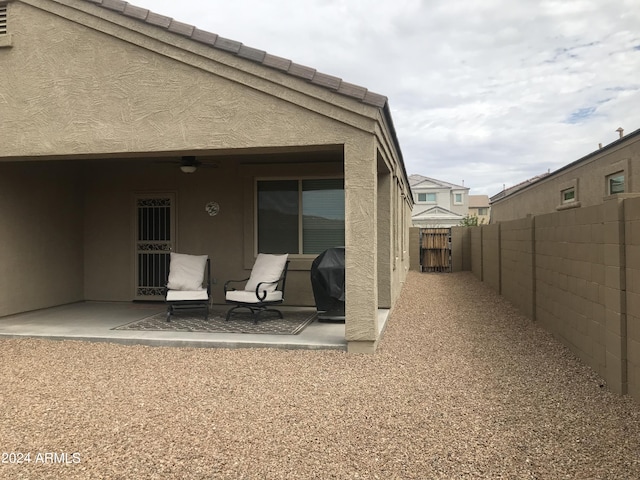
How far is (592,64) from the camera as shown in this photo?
56.7 feet

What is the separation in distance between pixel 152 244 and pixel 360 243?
580 cm

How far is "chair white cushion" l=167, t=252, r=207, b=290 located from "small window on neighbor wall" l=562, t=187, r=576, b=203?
11895mm

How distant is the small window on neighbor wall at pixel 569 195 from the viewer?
50.5ft

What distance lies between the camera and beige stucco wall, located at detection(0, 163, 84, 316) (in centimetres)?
856

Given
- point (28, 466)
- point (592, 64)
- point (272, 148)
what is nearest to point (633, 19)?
point (592, 64)

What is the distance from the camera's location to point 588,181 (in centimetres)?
1398

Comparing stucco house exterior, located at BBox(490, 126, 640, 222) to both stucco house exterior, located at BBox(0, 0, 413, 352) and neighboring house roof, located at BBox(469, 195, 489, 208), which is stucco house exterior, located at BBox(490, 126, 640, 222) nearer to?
stucco house exterior, located at BBox(0, 0, 413, 352)

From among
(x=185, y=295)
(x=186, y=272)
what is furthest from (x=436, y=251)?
(x=185, y=295)

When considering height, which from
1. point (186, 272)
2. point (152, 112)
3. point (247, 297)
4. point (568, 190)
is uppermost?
point (152, 112)

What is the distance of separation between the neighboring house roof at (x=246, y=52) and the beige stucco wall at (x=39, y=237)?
12.4 ft

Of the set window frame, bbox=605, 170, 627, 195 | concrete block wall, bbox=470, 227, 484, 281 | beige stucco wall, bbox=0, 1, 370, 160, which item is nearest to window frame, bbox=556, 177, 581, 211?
window frame, bbox=605, 170, 627, 195

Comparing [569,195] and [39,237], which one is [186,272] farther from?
[569,195]

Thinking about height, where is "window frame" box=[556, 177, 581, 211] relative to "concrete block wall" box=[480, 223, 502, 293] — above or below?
above

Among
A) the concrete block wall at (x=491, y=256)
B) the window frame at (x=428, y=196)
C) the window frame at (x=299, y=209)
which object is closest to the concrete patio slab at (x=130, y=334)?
the window frame at (x=299, y=209)
